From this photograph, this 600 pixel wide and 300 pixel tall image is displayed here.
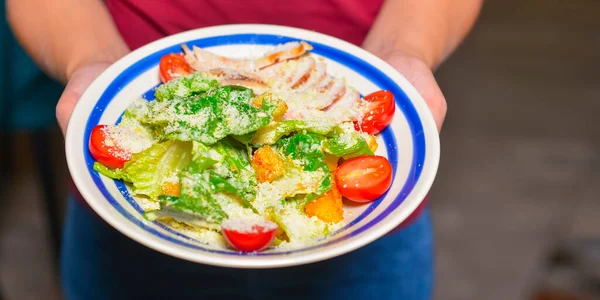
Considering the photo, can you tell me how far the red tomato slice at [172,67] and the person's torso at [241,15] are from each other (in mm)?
332

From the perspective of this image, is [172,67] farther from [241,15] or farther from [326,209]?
[326,209]

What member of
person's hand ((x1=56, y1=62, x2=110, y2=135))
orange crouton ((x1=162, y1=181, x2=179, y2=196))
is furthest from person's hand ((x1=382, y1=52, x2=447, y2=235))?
person's hand ((x1=56, y1=62, x2=110, y2=135))

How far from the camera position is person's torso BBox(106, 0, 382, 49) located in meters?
1.85

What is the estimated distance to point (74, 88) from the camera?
1.53 meters

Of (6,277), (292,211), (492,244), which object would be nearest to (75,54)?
(292,211)

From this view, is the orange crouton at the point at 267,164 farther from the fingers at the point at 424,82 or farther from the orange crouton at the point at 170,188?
the fingers at the point at 424,82

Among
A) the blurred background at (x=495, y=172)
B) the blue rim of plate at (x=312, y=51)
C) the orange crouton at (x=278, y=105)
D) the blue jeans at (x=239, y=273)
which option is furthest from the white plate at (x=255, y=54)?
the blurred background at (x=495, y=172)

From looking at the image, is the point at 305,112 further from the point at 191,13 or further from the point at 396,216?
the point at 191,13

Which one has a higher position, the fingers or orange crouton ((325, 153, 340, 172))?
the fingers

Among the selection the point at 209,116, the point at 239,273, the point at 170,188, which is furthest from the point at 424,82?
the point at 239,273

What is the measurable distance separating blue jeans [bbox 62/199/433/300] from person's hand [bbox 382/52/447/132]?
0.52m

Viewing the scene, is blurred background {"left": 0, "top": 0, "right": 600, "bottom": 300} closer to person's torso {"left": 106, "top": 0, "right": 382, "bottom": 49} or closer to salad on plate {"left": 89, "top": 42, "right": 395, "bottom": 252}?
person's torso {"left": 106, "top": 0, "right": 382, "bottom": 49}

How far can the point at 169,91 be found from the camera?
1.44 metres

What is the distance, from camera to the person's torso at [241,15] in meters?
1.85
